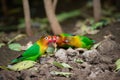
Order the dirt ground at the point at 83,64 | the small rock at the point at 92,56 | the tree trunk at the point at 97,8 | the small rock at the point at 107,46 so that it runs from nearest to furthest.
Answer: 1. the dirt ground at the point at 83,64
2. the small rock at the point at 92,56
3. the small rock at the point at 107,46
4. the tree trunk at the point at 97,8

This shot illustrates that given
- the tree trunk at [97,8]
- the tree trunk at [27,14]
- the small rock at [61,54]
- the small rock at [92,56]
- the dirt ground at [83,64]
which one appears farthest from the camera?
the tree trunk at [97,8]

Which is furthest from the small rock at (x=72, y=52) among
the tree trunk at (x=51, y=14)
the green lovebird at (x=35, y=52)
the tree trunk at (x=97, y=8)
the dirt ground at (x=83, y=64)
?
the tree trunk at (x=97, y=8)

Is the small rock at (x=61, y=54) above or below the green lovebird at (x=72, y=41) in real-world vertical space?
below

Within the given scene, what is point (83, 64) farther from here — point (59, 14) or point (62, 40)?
point (59, 14)

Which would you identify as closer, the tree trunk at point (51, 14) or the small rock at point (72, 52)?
the small rock at point (72, 52)

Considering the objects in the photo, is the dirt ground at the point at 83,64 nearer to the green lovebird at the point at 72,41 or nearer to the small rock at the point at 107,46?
the small rock at the point at 107,46

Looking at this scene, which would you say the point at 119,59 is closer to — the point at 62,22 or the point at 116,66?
the point at 116,66

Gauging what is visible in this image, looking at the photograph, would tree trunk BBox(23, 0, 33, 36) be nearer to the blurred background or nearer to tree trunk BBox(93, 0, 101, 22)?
the blurred background

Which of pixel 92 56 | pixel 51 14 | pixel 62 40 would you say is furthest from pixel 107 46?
pixel 51 14

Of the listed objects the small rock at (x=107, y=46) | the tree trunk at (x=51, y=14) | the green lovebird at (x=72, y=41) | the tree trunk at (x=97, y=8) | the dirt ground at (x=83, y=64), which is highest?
the tree trunk at (x=97, y=8)
